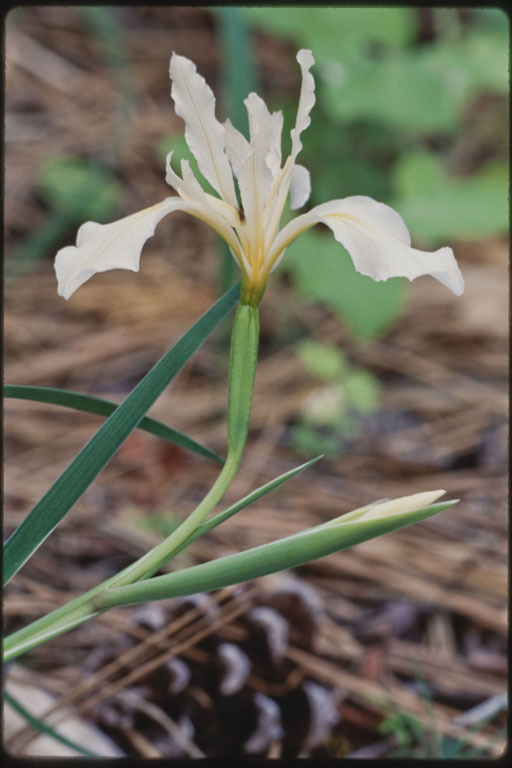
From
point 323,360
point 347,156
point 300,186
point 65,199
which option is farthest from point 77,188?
point 300,186

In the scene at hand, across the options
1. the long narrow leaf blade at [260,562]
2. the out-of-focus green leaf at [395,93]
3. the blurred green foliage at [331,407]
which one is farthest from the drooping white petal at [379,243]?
the out-of-focus green leaf at [395,93]

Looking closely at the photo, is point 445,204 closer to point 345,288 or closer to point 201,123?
point 345,288

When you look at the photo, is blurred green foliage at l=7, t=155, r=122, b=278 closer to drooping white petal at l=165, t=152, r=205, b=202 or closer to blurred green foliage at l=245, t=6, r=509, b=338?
blurred green foliage at l=245, t=6, r=509, b=338

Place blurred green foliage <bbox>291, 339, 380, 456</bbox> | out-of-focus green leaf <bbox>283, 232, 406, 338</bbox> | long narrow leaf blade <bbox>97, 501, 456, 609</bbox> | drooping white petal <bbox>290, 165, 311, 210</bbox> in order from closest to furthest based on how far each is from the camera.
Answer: long narrow leaf blade <bbox>97, 501, 456, 609</bbox> < drooping white petal <bbox>290, 165, 311, 210</bbox> < blurred green foliage <bbox>291, 339, 380, 456</bbox> < out-of-focus green leaf <bbox>283, 232, 406, 338</bbox>

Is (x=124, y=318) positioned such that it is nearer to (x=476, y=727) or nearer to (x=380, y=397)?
(x=380, y=397)

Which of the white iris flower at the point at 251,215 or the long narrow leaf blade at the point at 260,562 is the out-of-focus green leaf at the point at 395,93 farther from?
the long narrow leaf blade at the point at 260,562

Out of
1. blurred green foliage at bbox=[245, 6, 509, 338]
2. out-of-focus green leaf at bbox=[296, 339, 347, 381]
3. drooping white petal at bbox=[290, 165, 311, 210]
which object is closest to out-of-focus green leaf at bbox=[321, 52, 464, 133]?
blurred green foliage at bbox=[245, 6, 509, 338]
